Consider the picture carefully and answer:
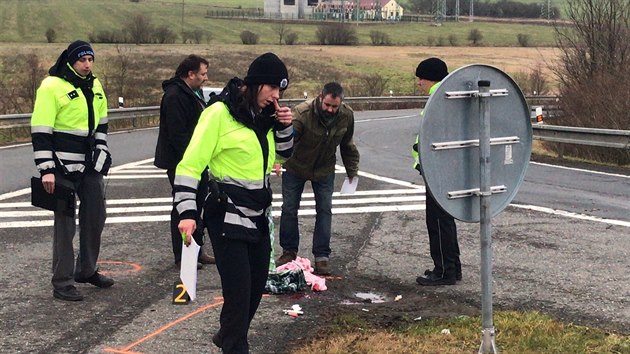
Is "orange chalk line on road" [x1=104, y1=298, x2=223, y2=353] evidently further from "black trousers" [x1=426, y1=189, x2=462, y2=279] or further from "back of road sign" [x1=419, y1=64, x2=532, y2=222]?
"back of road sign" [x1=419, y1=64, x2=532, y2=222]

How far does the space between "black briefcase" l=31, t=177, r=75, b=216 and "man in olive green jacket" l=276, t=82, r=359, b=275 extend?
6.59 ft

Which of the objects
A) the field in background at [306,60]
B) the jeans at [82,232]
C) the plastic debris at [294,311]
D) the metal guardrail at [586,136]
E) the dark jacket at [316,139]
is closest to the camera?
the plastic debris at [294,311]

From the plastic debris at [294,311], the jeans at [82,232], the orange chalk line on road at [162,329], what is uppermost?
the jeans at [82,232]

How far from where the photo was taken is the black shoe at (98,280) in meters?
7.17

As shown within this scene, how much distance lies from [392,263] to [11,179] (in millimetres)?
7937

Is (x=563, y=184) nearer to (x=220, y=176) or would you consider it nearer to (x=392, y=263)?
(x=392, y=263)

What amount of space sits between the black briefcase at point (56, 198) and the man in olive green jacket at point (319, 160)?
2008 millimetres

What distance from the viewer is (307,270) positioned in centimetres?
759

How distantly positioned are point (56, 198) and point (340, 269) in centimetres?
269

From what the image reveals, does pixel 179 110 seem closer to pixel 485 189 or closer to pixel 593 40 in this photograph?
pixel 485 189

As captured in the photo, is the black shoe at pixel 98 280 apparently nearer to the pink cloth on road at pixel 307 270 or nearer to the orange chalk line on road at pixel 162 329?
the orange chalk line on road at pixel 162 329


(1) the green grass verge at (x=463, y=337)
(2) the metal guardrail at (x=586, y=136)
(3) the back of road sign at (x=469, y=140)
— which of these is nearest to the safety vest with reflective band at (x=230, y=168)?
(3) the back of road sign at (x=469, y=140)

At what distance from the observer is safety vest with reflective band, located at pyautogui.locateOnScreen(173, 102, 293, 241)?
15.8 feet

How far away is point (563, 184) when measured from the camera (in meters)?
13.5
